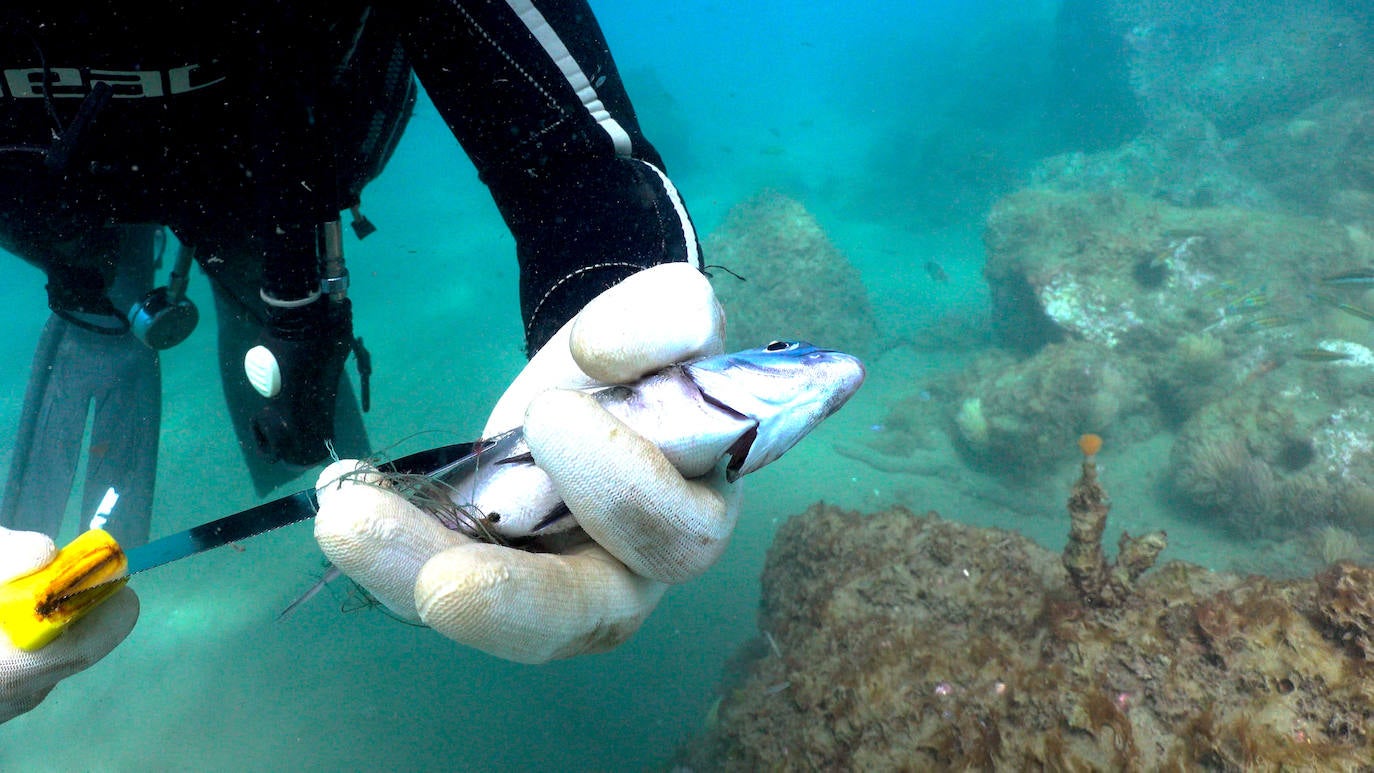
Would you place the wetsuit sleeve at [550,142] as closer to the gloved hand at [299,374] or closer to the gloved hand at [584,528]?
the gloved hand at [584,528]

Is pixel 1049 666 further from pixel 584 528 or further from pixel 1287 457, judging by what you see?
pixel 1287 457

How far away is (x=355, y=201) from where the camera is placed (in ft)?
9.02

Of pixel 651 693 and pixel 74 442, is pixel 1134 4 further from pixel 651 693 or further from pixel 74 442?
pixel 74 442

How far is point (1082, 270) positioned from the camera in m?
11.7

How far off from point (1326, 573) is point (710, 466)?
126 inches

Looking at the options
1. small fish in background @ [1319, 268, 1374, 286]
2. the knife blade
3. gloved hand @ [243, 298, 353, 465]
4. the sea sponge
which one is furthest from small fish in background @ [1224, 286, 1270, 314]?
the knife blade

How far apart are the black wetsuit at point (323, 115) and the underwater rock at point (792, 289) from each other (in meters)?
10.6

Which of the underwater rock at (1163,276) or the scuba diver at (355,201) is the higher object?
the scuba diver at (355,201)

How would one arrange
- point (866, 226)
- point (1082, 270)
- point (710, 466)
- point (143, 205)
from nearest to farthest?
1. point (710, 466)
2. point (143, 205)
3. point (1082, 270)
4. point (866, 226)

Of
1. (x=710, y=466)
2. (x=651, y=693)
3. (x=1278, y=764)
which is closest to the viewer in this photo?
(x=710, y=466)

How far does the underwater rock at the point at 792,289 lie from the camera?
13516mm

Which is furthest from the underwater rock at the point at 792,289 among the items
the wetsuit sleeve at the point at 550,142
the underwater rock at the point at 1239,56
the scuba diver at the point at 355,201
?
the underwater rock at the point at 1239,56

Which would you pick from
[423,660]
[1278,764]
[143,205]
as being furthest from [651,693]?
[143,205]

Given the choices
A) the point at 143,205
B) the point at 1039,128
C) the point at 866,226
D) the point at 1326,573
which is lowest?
the point at 866,226
